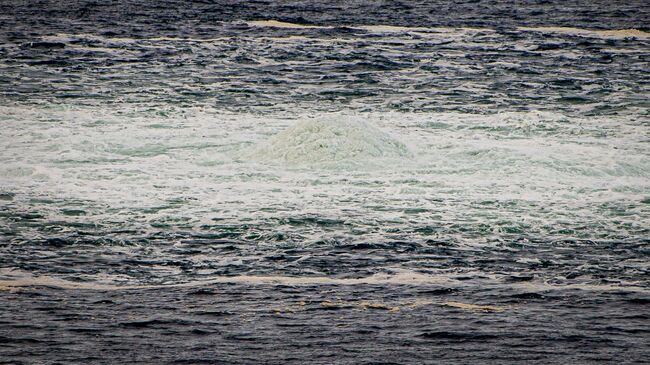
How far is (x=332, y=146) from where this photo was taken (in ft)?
62.0

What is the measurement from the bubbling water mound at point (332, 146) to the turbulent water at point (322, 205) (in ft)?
0.16

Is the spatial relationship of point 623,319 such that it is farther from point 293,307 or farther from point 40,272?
point 40,272

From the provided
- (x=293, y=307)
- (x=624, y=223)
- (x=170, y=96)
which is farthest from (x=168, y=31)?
(x=293, y=307)

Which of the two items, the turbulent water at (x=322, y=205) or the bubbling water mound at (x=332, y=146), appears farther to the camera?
the bubbling water mound at (x=332, y=146)

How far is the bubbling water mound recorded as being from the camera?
1864 centimetres

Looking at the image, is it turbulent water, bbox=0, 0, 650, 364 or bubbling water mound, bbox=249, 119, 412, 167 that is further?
bubbling water mound, bbox=249, 119, 412, 167

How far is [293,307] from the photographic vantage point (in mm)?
10906

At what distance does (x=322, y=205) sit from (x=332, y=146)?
3406mm

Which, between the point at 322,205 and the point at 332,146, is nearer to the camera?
the point at 322,205

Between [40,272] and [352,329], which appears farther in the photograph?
[40,272]

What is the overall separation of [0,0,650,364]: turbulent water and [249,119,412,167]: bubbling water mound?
50 mm

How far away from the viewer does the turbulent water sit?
33.0 ft

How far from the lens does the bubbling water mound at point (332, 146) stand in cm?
1864

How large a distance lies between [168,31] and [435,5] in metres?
14.8
